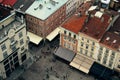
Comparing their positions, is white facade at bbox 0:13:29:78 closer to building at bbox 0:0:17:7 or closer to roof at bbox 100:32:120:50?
building at bbox 0:0:17:7

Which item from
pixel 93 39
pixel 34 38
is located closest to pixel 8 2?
pixel 34 38

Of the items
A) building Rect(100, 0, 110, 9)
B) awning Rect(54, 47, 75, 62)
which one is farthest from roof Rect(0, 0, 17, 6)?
building Rect(100, 0, 110, 9)

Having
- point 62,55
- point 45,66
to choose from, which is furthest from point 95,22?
point 45,66

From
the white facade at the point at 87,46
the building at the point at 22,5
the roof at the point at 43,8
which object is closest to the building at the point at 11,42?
the building at the point at 22,5

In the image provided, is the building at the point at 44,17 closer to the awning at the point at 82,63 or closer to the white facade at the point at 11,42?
the white facade at the point at 11,42

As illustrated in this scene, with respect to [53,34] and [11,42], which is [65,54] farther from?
[11,42]

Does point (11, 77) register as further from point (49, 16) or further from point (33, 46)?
point (49, 16)

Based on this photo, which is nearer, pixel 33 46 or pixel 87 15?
pixel 87 15
